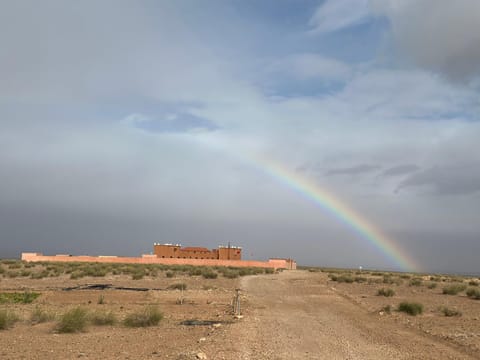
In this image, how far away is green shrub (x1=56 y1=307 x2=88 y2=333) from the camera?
1877 centimetres

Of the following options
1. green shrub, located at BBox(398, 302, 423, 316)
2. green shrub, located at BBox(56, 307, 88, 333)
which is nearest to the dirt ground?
green shrub, located at BBox(56, 307, 88, 333)

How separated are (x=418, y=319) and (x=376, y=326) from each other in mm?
4776

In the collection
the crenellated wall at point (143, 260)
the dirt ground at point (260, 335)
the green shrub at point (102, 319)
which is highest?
the crenellated wall at point (143, 260)

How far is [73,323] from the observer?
18.9 meters

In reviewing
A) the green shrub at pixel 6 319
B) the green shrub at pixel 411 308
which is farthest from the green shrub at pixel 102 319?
the green shrub at pixel 411 308

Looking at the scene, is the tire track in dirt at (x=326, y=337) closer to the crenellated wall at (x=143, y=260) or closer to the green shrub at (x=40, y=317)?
the green shrub at (x=40, y=317)

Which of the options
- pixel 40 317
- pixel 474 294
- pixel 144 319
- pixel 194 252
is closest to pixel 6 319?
pixel 40 317

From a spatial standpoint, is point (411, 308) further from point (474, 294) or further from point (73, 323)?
point (73, 323)

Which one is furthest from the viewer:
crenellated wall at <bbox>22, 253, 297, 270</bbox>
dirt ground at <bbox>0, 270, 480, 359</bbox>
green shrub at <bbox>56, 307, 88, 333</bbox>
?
crenellated wall at <bbox>22, 253, 297, 270</bbox>

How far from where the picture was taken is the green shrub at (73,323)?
18766 mm

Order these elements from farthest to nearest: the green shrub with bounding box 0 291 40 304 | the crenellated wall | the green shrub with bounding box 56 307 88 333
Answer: the crenellated wall
the green shrub with bounding box 0 291 40 304
the green shrub with bounding box 56 307 88 333

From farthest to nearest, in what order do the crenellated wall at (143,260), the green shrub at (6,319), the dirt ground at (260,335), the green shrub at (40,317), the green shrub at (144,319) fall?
1. the crenellated wall at (143,260)
2. the green shrub at (40,317)
3. the green shrub at (144,319)
4. the green shrub at (6,319)
5. the dirt ground at (260,335)

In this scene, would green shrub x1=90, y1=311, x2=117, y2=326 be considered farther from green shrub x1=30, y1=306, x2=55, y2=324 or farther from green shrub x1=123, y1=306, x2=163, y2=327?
green shrub x1=30, y1=306, x2=55, y2=324

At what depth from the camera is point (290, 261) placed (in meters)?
113
